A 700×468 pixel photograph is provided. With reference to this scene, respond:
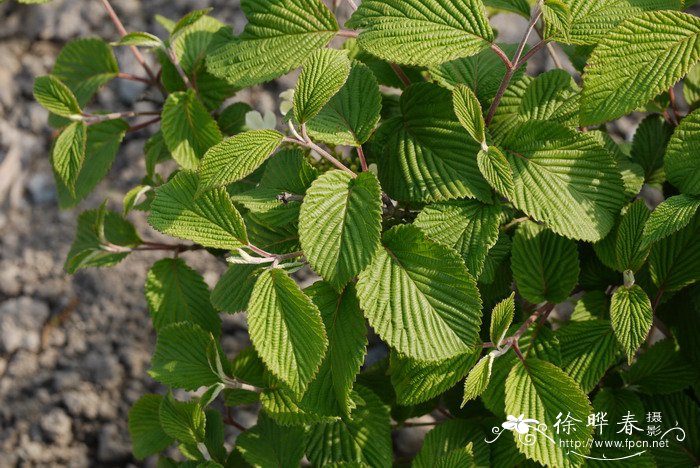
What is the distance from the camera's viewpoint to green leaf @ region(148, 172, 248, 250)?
1074mm

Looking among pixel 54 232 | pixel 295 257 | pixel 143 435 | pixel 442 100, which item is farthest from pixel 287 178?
pixel 54 232

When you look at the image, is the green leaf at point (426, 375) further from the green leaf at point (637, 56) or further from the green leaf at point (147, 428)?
the green leaf at point (147, 428)

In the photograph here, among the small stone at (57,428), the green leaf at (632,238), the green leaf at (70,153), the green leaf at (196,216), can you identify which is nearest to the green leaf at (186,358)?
the green leaf at (196,216)

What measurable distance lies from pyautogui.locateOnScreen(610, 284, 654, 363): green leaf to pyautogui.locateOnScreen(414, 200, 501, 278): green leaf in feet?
0.73

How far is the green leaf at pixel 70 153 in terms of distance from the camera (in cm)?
141

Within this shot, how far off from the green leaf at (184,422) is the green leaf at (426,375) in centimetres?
34

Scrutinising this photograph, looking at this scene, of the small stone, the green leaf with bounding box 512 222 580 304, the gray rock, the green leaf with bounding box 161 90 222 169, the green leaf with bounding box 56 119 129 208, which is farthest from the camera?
the gray rock

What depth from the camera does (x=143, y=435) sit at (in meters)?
1.47

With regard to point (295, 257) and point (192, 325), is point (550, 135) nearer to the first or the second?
point (295, 257)

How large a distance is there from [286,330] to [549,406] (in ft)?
1.41

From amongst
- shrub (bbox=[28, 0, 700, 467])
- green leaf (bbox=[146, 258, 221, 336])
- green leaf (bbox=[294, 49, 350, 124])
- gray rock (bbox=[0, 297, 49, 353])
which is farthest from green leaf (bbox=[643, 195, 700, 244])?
gray rock (bbox=[0, 297, 49, 353])

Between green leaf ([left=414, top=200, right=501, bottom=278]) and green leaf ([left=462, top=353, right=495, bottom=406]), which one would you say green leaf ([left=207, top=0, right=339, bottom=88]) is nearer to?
green leaf ([left=414, top=200, right=501, bottom=278])

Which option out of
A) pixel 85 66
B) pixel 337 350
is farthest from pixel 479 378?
pixel 85 66

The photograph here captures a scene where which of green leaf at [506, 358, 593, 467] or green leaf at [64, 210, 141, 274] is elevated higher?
green leaf at [64, 210, 141, 274]
